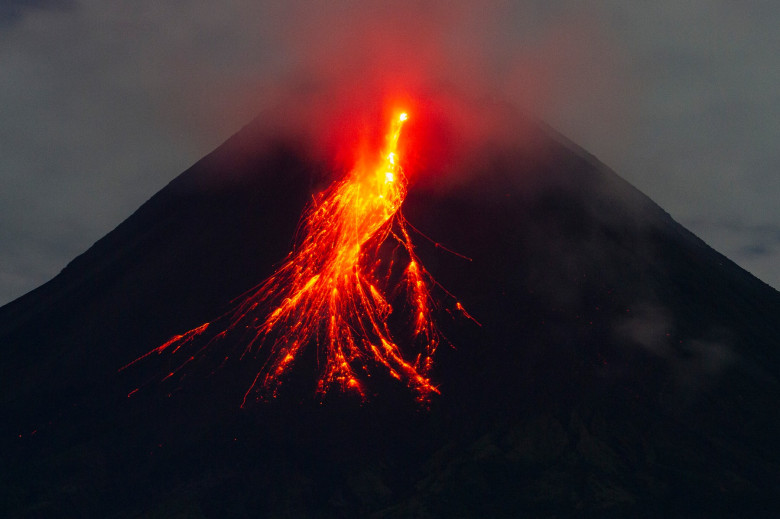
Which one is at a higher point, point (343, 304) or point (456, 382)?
point (343, 304)

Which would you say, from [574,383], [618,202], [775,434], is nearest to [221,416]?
[574,383]

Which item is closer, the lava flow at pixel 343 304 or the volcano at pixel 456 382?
the volcano at pixel 456 382

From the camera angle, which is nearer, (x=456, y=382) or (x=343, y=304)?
(x=456, y=382)

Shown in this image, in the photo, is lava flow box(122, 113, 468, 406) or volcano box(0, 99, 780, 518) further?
lava flow box(122, 113, 468, 406)

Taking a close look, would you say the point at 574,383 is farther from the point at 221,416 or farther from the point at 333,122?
the point at 333,122
